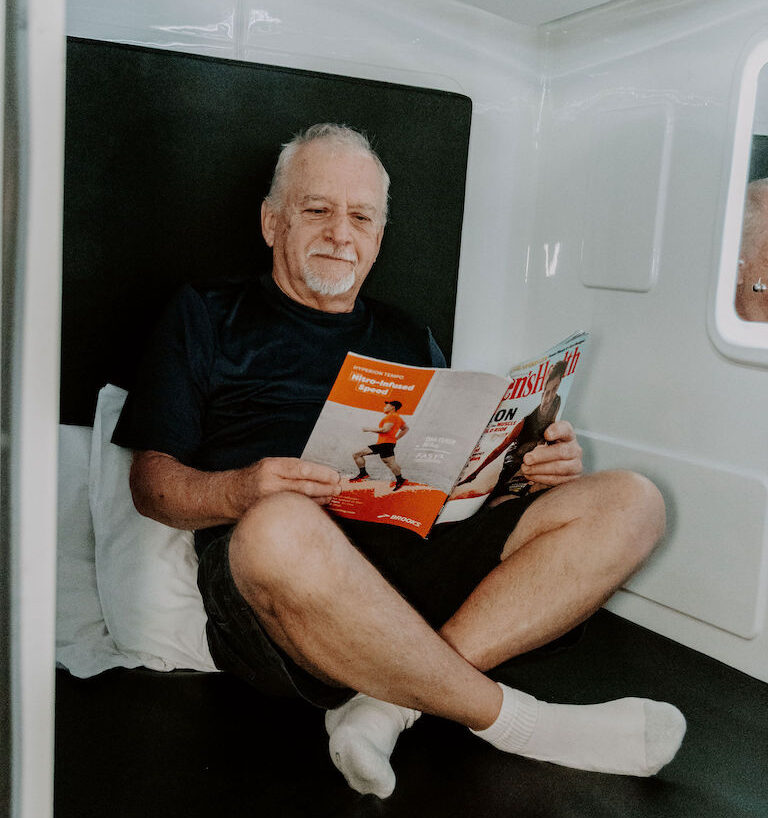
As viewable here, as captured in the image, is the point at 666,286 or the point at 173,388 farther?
the point at 666,286

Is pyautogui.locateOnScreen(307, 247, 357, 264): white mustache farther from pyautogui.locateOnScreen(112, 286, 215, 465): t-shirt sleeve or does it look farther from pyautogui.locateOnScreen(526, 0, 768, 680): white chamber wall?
pyautogui.locateOnScreen(526, 0, 768, 680): white chamber wall

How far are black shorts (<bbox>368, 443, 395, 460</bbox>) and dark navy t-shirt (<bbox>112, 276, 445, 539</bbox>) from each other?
0.42 metres

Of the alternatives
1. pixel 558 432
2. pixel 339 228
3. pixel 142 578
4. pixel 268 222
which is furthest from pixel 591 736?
pixel 268 222

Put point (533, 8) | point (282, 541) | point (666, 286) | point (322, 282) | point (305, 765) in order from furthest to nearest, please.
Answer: point (533, 8), point (666, 286), point (322, 282), point (305, 765), point (282, 541)

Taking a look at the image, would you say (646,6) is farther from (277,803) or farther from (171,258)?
(277,803)

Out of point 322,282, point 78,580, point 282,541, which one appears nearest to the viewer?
point 282,541

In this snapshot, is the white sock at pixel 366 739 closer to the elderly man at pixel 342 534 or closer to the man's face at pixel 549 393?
the elderly man at pixel 342 534

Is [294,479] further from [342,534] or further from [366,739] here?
[366,739]

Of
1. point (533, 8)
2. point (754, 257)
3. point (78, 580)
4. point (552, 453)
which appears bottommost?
point (78, 580)

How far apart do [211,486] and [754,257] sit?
128cm

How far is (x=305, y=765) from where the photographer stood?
140 centimetres

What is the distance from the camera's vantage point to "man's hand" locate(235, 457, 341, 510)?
4.50ft

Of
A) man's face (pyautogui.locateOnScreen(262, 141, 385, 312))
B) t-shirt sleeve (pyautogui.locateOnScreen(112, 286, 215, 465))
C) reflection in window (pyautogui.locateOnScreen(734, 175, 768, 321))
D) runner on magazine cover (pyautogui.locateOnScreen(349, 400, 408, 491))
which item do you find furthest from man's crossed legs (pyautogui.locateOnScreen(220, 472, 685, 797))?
man's face (pyautogui.locateOnScreen(262, 141, 385, 312))

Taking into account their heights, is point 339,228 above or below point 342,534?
above
